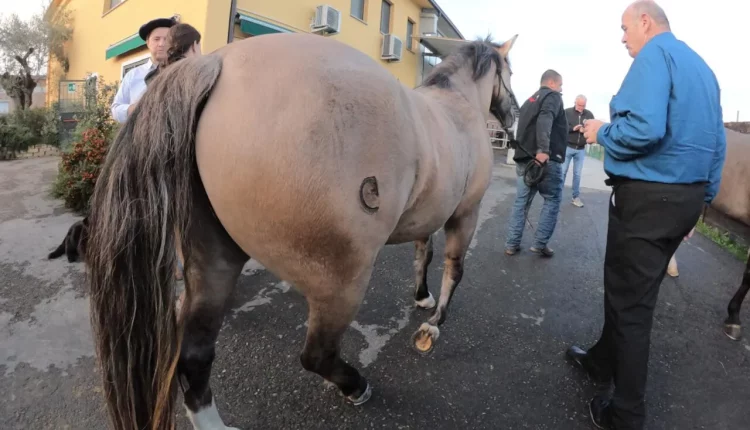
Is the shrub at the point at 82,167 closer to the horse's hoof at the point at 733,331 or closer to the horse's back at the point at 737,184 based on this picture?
the horse's hoof at the point at 733,331

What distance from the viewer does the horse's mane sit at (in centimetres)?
286

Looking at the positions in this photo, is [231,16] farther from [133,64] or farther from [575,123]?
[575,123]

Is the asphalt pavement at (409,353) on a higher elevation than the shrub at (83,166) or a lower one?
lower

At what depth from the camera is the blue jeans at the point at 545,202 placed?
172 inches

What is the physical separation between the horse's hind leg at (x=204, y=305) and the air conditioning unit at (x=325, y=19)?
9.99 metres

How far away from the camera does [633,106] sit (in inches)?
68.5

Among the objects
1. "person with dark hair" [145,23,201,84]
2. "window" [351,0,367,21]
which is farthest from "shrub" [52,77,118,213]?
"window" [351,0,367,21]

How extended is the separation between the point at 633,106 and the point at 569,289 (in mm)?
2487

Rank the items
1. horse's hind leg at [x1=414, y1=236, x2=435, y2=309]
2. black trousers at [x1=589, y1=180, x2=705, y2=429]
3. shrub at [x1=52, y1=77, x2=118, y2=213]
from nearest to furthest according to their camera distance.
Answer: black trousers at [x1=589, y1=180, x2=705, y2=429], horse's hind leg at [x1=414, y1=236, x2=435, y2=309], shrub at [x1=52, y1=77, x2=118, y2=213]

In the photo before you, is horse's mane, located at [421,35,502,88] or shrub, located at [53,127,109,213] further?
shrub, located at [53,127,109,213]

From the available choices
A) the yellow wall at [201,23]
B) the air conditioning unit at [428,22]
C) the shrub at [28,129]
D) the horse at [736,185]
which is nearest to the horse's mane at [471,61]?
the horse at [736,185]

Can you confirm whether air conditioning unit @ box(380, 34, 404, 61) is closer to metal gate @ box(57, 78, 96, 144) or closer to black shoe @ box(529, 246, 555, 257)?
metal gate @ box(57, 78, 96, 144)

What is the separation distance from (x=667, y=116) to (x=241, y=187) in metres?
1.80

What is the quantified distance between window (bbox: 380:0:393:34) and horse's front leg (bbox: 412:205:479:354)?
13.3m
